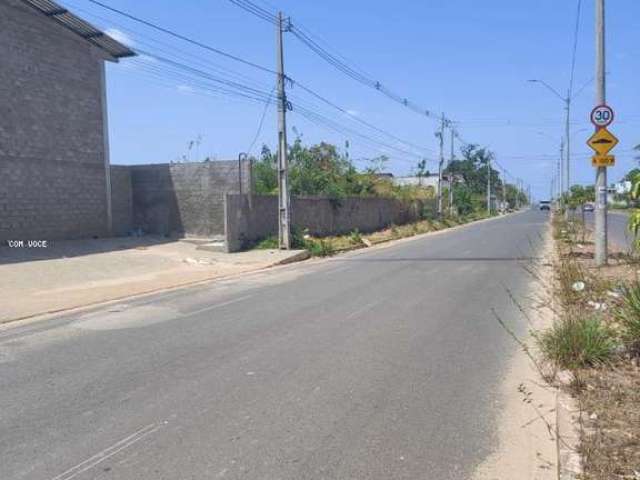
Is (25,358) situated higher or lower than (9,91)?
lower

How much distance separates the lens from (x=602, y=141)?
15398 millimetres

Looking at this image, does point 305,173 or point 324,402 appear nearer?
point 324,402

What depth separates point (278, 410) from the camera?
5516 mm

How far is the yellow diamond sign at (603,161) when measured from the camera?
50.5 ft

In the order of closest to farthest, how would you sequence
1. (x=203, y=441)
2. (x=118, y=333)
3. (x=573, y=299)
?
(x=203, y=441) < (x=118, y=333) < (x=573, y=299)

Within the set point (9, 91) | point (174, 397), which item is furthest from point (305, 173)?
point (174, 397)

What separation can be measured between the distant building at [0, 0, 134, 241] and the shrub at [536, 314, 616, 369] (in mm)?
17425

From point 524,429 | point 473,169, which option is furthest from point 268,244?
point 473,169

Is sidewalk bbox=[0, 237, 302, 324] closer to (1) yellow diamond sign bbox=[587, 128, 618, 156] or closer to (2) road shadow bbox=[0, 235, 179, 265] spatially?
(2) road shadow bbox=[0, 235, 179, 265]

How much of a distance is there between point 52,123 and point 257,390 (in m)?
18.4

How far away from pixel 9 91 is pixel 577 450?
2015 cm

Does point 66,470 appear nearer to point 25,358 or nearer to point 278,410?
point 278,410

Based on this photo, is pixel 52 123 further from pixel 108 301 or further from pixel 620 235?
pixel 620 235

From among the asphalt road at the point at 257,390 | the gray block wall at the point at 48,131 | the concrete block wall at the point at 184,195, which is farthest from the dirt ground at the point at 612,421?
the concrete block wall at the point at 184,195
